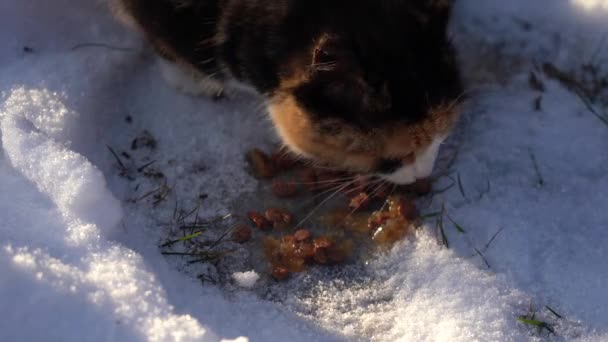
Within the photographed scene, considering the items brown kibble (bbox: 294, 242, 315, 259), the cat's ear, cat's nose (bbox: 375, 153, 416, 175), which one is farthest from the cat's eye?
brown kibble (bbox: 294, 242, 315, 259)

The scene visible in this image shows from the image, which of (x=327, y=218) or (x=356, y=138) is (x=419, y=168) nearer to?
(x=356, y=138)

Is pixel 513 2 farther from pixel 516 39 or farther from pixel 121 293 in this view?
pixel 121 293

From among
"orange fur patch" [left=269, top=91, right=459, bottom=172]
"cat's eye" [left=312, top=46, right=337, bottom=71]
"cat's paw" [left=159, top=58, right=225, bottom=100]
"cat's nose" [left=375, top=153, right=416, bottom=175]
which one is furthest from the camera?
"cat's paw" [left=159, top=58, right=225, bottom=100]

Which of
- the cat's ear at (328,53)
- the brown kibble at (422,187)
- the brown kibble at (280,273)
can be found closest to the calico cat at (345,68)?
the cat's ear at (328,53)

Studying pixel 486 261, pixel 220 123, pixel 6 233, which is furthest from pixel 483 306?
pixel 6 233

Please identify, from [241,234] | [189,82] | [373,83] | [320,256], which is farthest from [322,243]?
[189,82]

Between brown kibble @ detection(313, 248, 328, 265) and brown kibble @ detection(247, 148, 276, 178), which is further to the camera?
brown kibble @ detection(247, 148, 276, 178)

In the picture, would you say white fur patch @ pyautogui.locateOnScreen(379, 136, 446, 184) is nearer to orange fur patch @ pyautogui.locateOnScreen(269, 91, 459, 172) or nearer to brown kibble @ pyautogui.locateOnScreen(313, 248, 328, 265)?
orange fur patch @ pyautogui.locateOnScreen(269, 91, 459, 172)
